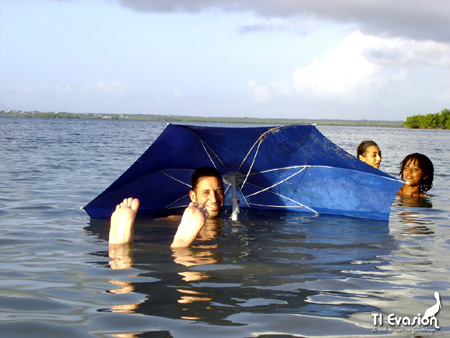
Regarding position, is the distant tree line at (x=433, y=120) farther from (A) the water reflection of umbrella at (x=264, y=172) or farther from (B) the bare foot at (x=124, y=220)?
(B) the bare foot at (x=124, y=220)

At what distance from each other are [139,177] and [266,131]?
1.93 m

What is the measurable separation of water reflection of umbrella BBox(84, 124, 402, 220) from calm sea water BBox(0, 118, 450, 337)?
0.30 meters

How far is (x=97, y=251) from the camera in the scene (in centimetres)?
566

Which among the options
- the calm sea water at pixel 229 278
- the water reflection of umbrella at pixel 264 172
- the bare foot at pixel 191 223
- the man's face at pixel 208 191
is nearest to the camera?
the calm sea water at pixel 229 278

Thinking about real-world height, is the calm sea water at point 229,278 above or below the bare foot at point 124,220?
below

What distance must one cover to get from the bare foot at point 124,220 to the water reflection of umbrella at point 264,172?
152cm

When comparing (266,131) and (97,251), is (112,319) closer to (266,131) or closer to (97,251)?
(97,251)

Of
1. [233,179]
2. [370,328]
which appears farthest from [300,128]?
[370,328]

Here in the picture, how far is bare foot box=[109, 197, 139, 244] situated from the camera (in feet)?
18.3

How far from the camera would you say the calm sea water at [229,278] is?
3.48m

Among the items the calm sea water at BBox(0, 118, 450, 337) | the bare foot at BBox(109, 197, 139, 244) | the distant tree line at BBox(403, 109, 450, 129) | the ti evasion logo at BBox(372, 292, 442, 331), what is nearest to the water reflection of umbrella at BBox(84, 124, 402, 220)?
the calm sea water at BBox(0, 118, 450, 337)

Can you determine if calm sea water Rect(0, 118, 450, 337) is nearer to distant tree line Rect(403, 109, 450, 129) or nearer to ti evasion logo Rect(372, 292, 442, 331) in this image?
ti evasion logo Rect(372, 292, 442, 331)

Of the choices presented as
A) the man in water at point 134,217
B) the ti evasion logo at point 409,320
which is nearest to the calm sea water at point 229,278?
the ti evasion logo at point 409,320

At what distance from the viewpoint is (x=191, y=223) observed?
5391 millimetres
